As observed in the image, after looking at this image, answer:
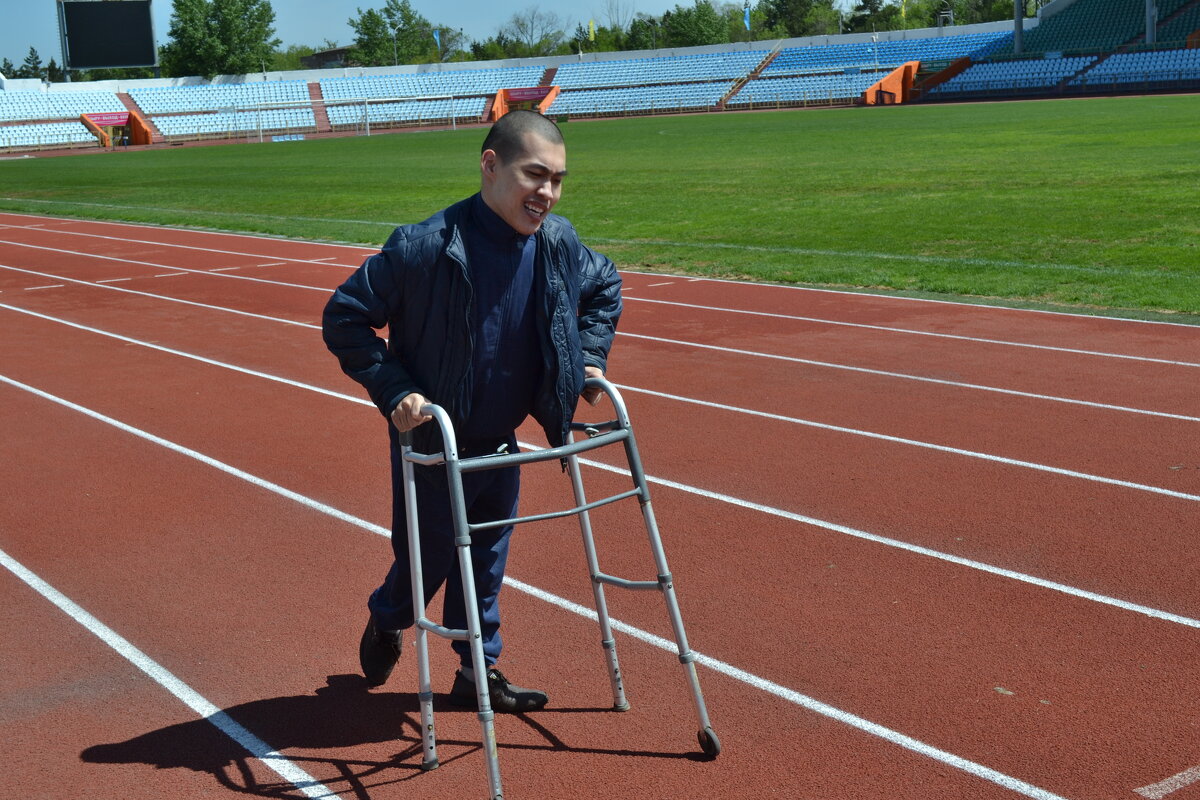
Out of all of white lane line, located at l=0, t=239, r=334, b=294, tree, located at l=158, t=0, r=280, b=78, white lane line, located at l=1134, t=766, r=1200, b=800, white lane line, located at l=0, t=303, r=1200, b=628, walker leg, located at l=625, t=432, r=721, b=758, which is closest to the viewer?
white lane line, located at l=1134, t=766, r=1200, b=800

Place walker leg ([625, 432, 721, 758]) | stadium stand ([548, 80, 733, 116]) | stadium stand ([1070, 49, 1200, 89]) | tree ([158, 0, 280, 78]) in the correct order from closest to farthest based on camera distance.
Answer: walker leg ([625, 432, 721, 758])
stadium stand ([1070, 49, 1200, 89])
stadium stand ([548, 80, 733, 116])
tree ([158, 0, 280, 78])

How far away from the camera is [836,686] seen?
4.64m

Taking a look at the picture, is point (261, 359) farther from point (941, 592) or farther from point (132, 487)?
point (941, 592)

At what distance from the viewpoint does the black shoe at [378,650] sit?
4.61m

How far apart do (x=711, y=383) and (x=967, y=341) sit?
260 centimetres

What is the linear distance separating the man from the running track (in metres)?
0.88

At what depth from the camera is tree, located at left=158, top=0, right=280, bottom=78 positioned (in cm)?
9312

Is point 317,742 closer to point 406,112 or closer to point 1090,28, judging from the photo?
point 1090,28

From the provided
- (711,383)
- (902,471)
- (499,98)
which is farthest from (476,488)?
(499,98)

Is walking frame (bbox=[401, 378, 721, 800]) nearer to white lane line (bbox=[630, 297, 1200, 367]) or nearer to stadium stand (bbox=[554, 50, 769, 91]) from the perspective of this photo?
white lane line (bbox=[630, 297, 1200, 367])

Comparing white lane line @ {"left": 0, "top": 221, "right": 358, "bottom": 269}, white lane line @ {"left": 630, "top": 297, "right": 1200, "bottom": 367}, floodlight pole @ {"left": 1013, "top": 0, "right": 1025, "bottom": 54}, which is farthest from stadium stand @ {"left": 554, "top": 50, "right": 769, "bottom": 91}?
white lane line @ {"left": 630, "top": 297, "right": 1200, "bottom": 367}

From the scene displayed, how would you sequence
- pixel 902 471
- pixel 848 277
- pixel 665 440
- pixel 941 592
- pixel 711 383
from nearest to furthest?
pixel 941 592
pixel 902 471
pixel 665 440
pixel 711 383
pixel 848 277

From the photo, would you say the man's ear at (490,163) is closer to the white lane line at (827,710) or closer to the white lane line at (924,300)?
the white lane line at (827,710)

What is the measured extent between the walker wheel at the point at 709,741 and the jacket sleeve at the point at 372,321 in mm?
1446
